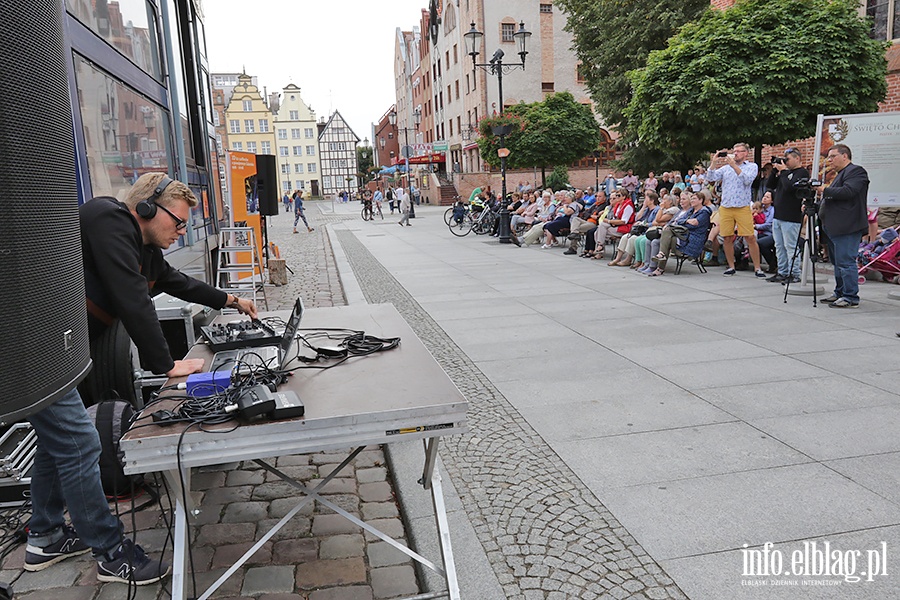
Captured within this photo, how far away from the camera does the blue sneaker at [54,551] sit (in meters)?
3.12

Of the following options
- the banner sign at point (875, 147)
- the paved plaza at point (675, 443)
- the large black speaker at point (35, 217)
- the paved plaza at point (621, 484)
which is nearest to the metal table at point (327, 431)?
the paved plaza at point (621, 484)

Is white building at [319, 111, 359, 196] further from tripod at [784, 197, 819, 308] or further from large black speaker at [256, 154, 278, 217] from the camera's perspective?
tripod at [784, 197, 819, 308]

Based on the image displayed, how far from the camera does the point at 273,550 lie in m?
3.25

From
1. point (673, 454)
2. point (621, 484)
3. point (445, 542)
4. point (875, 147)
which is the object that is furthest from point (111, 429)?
point (875, 147)

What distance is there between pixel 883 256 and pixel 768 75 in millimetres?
4459

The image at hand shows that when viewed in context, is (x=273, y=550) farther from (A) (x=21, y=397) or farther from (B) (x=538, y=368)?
(B) (x=538, y=368)

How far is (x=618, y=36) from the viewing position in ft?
81.8

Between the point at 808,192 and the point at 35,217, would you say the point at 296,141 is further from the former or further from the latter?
the point at 35,217

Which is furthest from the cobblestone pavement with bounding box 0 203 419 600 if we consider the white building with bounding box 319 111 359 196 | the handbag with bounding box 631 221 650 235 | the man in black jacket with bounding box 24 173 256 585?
the white building with bounding box 319 111 359 196

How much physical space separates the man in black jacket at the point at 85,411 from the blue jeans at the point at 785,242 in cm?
905

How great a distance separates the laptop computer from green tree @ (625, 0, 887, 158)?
11.3m

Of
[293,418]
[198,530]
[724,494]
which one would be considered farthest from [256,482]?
[724,494]

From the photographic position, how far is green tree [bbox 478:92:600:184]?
3425 cm

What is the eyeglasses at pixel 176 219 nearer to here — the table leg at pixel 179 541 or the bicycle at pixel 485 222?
the table leg at pixel 179 541
